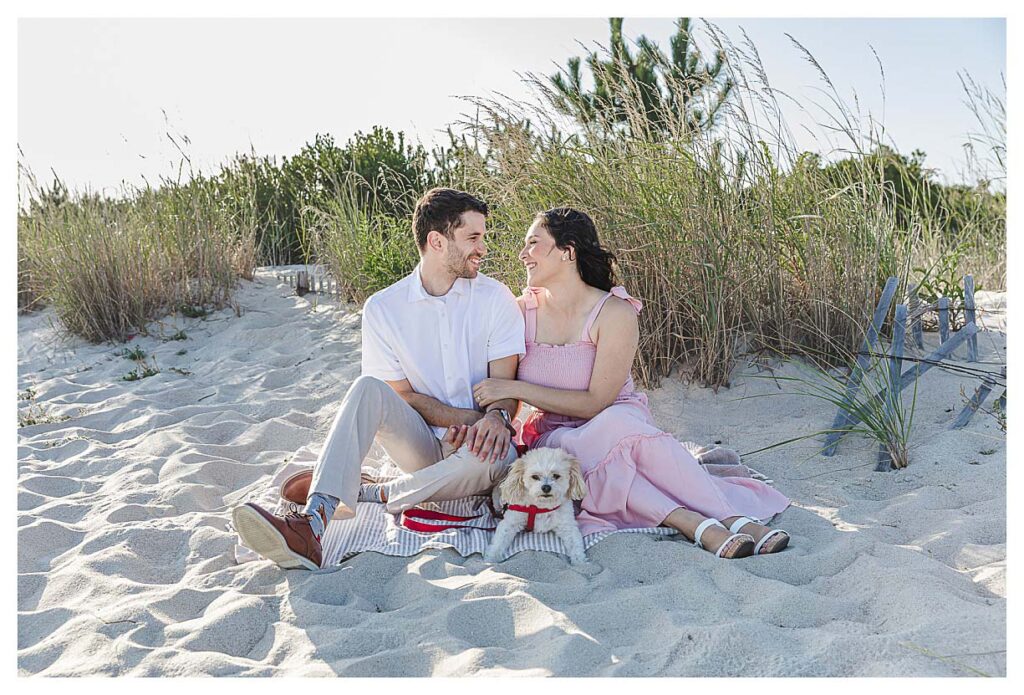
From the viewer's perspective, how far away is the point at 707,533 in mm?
3312

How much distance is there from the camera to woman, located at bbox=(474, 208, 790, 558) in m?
3.49

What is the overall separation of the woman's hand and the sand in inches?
28.7

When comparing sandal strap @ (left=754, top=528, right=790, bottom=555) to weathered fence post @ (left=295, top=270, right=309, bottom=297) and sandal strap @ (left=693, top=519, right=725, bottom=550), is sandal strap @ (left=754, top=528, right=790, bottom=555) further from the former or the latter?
weathered fence post @ (left=295, top=270, right=309, bottom=297)

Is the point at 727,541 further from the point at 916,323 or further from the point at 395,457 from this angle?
the point at 916,323

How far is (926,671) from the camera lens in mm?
2252

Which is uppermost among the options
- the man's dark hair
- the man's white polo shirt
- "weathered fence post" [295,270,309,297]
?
the man's dark hair

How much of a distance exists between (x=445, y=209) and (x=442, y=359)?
0.67m

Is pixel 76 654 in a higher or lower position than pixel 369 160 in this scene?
lower

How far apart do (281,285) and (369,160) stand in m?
1.70

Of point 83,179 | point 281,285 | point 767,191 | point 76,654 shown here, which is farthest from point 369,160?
point 76,654

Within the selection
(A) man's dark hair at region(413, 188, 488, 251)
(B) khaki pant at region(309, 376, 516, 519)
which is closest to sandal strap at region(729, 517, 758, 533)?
(B) khaki pant at region(309, 376, 516, 519)

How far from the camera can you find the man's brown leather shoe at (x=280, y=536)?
3047mm

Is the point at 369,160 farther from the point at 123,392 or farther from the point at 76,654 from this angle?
the point at 76,654

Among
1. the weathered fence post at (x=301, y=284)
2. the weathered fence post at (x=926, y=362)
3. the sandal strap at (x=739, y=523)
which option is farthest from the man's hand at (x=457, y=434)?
the weathered fence post at (x=301, y=284)
